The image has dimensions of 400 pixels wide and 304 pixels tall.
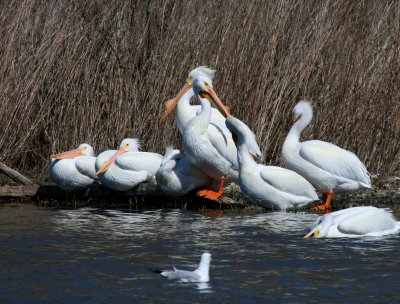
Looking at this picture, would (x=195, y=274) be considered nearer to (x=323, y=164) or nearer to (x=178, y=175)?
(x=178, y=175)

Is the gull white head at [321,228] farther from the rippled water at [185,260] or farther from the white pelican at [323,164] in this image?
the white pelican at [323,164]

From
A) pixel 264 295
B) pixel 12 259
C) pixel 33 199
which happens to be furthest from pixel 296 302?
pixel 33 199

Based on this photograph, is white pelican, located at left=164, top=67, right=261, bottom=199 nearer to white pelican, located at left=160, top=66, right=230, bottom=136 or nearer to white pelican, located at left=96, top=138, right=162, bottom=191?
white pelican, located at left=160, top=66, right=230, bottom=136

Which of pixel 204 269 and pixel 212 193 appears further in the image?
pixel 212 193

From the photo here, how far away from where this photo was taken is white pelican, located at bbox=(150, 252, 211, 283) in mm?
5270

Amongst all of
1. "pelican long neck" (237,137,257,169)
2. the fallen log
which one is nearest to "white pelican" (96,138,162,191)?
the fallen log

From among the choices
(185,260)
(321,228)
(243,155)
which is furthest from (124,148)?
(185,260)

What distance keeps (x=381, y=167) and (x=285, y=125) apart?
3.42 feet

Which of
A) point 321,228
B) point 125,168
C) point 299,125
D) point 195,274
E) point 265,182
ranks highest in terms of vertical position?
point 299,125

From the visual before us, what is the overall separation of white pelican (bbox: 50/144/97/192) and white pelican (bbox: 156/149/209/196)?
76 centimetres

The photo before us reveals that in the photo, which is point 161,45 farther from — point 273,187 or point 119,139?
point 273,187

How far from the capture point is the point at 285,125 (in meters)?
9.45

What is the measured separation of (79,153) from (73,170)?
26 centimetres

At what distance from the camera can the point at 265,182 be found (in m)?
8.12
